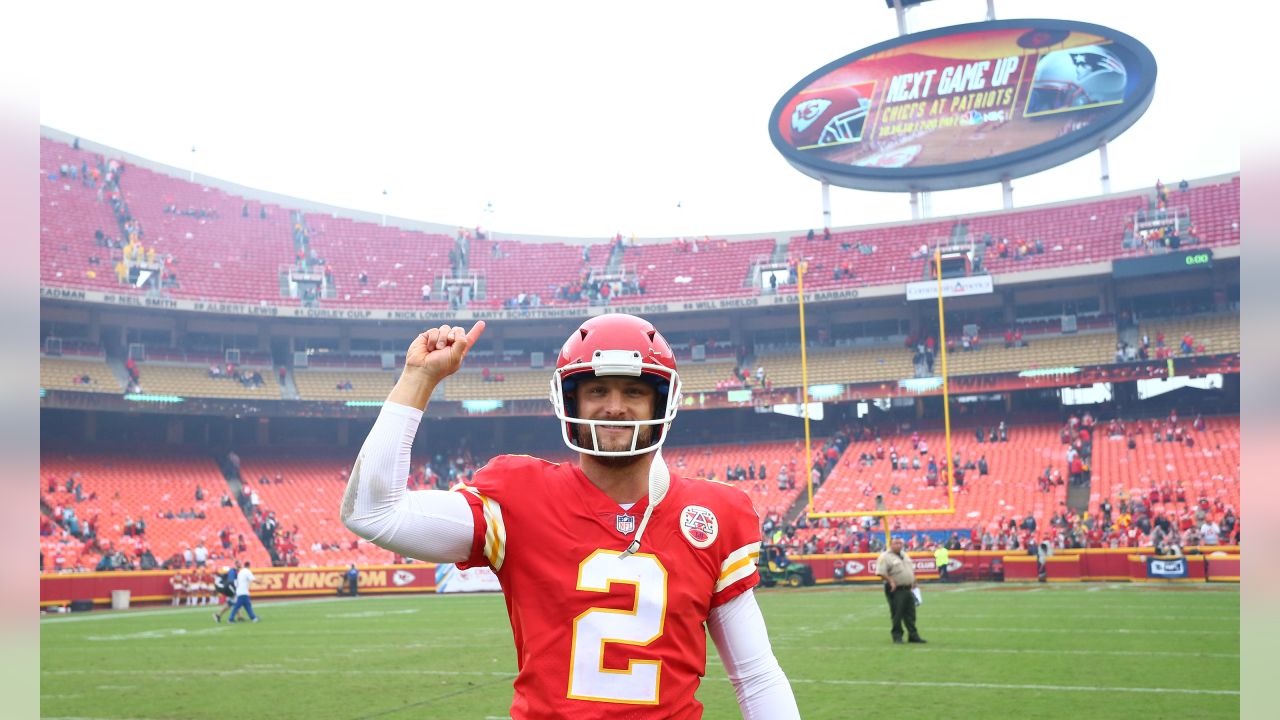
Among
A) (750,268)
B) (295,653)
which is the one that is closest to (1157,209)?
(750,268)

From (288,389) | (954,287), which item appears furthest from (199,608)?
(954,287)

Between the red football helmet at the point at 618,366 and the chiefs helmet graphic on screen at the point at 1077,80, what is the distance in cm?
3679

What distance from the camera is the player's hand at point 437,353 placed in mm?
2508

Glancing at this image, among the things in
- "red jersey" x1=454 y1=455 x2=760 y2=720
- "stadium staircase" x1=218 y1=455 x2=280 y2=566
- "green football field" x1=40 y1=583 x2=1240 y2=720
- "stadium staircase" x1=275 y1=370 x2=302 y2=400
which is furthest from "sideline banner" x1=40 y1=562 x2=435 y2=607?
"red jersey" x1=454 y1=455 x2=760 y2=720

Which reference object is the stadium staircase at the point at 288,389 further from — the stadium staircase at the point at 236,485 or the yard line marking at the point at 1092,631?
the yard line marking at the point at 1092,631

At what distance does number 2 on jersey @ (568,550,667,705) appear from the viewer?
2.59 metres

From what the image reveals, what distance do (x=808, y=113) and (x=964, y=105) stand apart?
18.4ft

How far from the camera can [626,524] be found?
2.78 metres

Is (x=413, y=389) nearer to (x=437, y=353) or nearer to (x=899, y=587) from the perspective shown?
(x=437, y=353)

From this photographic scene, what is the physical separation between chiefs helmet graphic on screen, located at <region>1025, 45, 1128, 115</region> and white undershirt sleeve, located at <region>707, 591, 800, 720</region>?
36800 millimetres

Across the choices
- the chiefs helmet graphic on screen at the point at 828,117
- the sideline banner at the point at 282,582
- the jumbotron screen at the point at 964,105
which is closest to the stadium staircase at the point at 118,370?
the sideline banner at the point at 282,582

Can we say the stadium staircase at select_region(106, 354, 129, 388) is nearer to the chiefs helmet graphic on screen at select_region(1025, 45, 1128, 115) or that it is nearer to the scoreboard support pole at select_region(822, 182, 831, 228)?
the scoreboard support pole at select_region(822, 182, 831, 228)
